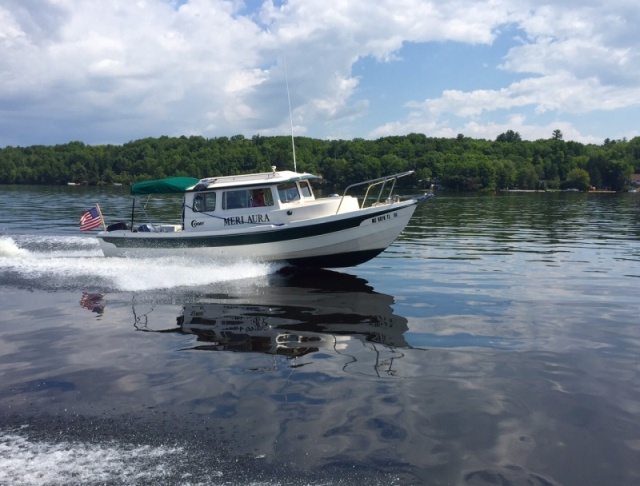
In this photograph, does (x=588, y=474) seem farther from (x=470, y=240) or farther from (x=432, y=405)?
(x=470, y=240)

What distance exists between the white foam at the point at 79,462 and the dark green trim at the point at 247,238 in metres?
10.6

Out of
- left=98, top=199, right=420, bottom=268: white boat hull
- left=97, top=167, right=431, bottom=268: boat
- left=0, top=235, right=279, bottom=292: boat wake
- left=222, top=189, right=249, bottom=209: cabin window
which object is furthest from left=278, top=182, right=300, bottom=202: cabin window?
left=0, top=235, right=279, bottom=292: boat wake

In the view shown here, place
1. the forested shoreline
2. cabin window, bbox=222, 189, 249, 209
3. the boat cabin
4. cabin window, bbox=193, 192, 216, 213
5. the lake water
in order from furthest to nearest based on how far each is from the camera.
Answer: the forested shoreline
cabin window, bbox=193, 192, 216, 213
cabin window, bbox=222, 189, 249, 209
the boat cabin
the lake water

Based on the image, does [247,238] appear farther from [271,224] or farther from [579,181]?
[579,181]

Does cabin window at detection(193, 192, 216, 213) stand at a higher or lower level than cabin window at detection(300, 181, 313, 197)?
lower

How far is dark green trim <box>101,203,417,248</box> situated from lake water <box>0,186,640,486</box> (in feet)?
2.67

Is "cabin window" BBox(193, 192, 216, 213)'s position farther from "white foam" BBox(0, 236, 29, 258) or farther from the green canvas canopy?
"white foam" BBox(0, 236, 29, 258)

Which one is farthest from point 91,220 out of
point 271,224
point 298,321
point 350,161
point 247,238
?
point 350,161

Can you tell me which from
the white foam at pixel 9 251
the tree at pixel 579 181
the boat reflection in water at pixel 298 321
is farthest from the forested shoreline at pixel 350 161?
the boat reflection in water at pixel 298 321

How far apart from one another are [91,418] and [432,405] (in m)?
4.61

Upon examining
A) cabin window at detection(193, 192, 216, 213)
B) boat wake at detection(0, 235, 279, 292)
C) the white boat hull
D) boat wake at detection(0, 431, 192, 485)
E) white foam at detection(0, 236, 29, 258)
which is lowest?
boat wake at detection(0, 431, 192, 485)

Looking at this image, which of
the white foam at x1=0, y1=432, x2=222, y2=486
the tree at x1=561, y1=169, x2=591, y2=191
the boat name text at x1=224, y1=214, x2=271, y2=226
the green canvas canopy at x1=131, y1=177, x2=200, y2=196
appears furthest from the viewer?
the tree at x1=561, y1=169, x2=591, y2=191

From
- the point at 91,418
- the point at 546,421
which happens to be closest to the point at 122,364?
the point at 91,418

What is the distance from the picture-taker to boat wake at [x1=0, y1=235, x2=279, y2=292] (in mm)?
15891
